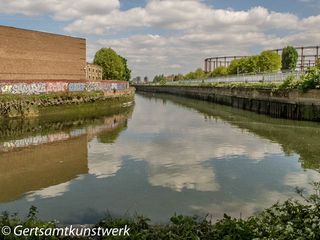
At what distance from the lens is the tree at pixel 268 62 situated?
88812 millimetres

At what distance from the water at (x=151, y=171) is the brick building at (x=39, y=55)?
2436 centimetres

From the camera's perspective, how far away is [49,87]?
44.4m

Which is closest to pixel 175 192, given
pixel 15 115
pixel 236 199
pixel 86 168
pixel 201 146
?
pixel 236 199

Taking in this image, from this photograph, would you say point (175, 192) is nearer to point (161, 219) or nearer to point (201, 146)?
point (161, 219)

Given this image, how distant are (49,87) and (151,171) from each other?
106 feet

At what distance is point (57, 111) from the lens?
39.7 m

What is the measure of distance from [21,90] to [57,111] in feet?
14.9

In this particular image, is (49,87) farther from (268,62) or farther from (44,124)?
(268,62)

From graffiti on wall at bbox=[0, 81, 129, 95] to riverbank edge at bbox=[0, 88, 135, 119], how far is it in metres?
1.90

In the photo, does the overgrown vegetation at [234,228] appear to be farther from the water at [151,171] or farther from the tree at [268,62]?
the tree at [268,62]

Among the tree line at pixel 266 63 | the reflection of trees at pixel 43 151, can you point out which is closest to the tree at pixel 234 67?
the tree line at pixel 266 63

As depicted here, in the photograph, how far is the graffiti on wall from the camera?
1549 inches

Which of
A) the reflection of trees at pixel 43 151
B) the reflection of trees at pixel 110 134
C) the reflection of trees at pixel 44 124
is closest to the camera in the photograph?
the reflection of trees at pixel 43 151

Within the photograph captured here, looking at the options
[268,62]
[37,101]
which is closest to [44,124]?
[37,101]
